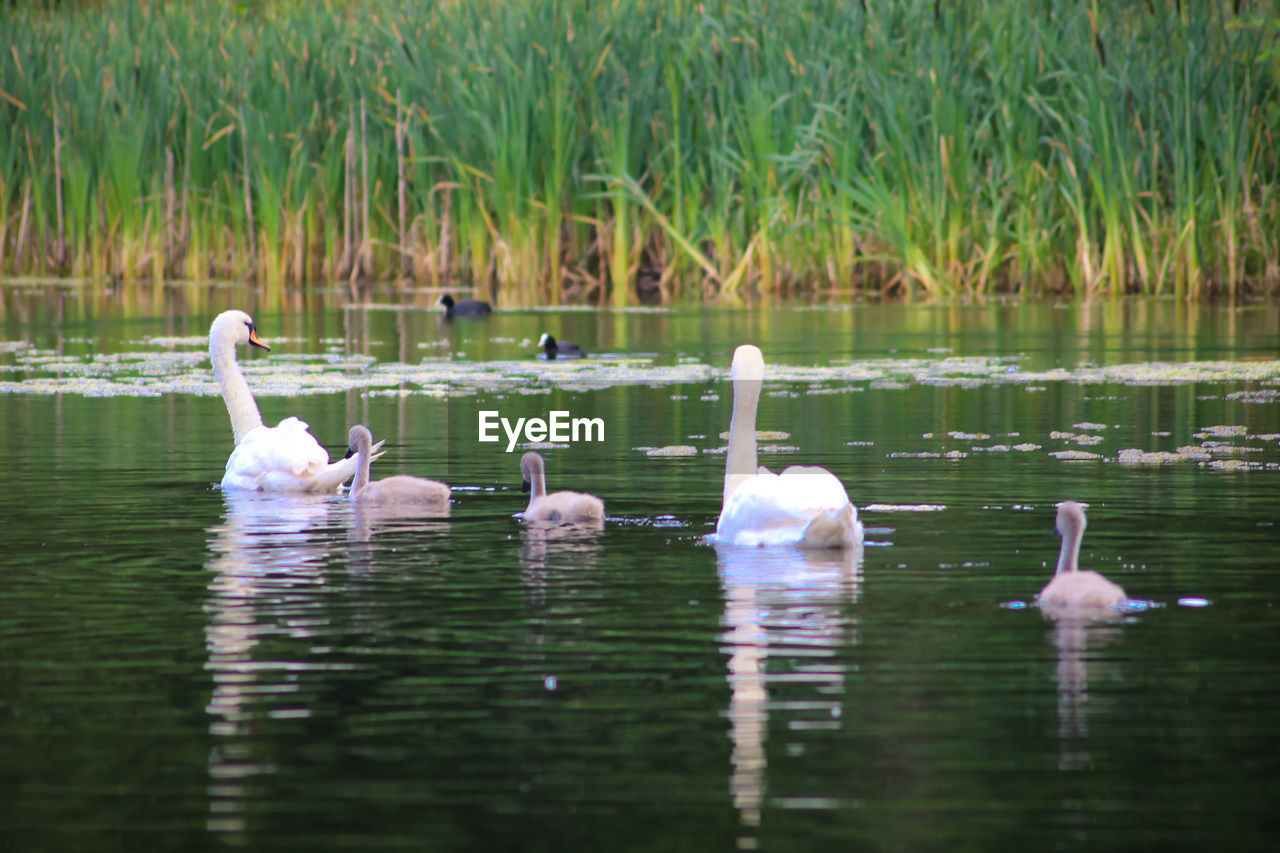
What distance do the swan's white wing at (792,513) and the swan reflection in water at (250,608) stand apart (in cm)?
147

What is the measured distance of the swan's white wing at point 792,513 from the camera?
709cm

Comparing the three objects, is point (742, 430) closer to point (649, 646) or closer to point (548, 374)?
point (649, 646)

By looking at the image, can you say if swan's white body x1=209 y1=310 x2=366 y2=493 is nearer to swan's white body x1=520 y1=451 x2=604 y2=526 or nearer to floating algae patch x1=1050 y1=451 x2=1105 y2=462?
swan's white body x1=520 y1=451 x2=604 y2=526

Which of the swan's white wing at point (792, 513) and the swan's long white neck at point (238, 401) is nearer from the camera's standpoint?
the swan's white wing at point (792, 513)

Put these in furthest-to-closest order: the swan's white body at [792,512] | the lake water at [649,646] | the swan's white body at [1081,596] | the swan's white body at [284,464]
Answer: the swan's white body at [284,464], the swan's white body at [792,512], the swan's white body at [1081,596], the lake water at [649,646]

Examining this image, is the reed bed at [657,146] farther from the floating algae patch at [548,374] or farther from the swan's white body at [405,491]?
the swan's white body at [405,491]

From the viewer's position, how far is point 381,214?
77.6 feet

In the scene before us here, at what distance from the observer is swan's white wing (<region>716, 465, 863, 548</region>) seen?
279 inches

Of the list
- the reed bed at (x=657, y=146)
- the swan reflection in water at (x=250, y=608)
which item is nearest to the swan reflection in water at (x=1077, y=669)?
the swan reflection in water at (x=250, y=608)

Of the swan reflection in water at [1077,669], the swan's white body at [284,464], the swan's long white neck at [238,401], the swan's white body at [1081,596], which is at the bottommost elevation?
the swan reflection in water at [1077,669]

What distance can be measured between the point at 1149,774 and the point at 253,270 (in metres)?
20.9

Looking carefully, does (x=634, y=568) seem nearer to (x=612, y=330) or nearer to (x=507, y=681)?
(x=507, y=681)

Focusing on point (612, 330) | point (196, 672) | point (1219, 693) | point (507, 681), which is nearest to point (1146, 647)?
point (1219, 693)

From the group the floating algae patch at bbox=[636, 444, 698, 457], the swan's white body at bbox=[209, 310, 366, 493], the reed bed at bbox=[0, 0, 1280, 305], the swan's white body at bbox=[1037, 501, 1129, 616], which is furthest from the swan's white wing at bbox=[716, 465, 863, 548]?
the reed bed at bbox=[0, 0, 1280, 305]
